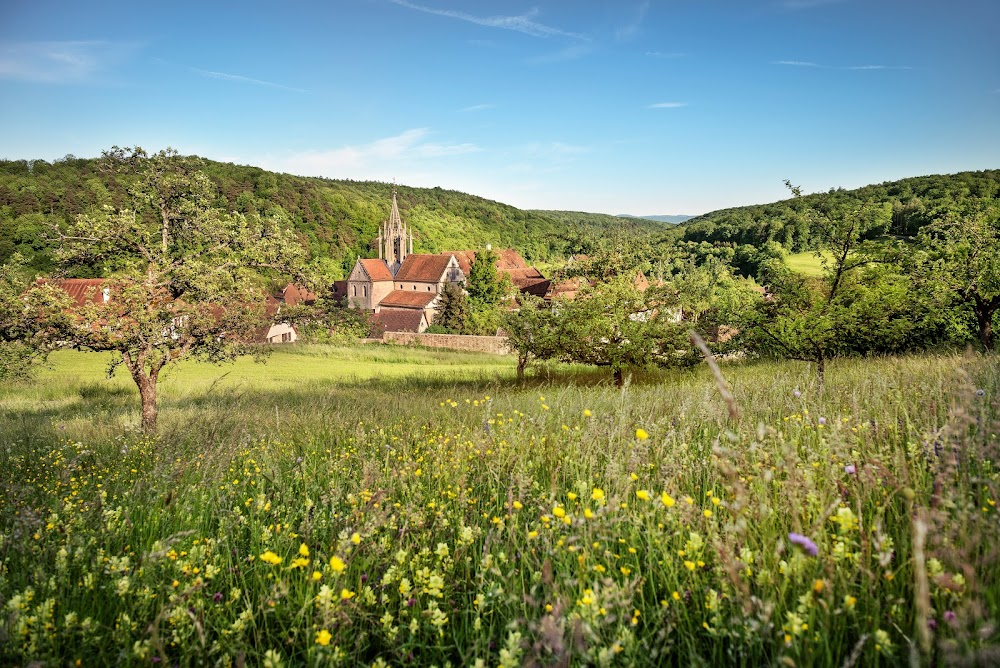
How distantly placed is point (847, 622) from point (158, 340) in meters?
14.0

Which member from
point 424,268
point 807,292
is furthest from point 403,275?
point 807,292

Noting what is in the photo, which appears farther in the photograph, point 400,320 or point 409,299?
point 409,299

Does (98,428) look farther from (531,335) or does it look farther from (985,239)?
(985,239)

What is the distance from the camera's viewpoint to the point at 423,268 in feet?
328

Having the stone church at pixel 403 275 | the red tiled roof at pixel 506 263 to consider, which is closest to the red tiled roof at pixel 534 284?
the stone church at pixel 403 275

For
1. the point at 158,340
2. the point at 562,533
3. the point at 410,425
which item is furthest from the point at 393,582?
the point at 158,340

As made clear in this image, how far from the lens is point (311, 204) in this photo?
442 feet

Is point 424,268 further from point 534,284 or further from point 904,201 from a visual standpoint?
point 904,201

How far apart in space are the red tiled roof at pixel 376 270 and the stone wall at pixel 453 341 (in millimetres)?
41979

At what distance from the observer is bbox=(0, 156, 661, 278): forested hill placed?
68744 mm

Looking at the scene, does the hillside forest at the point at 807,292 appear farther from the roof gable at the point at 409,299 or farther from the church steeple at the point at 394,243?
the church steeple at the point at 394,243

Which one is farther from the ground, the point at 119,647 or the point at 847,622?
the point at 847,622

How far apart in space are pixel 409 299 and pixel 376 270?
1214 cm

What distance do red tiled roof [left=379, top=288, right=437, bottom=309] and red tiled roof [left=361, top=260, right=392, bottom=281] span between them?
5309 mm
